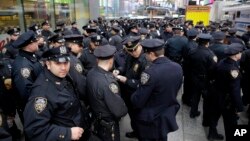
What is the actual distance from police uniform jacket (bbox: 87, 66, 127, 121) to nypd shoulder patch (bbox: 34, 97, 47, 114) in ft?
2.35

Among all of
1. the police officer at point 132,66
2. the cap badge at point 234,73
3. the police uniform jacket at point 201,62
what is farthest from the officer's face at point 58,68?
the police uniform jacket at point 201,62

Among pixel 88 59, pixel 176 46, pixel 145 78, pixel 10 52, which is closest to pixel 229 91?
pixel 145 78

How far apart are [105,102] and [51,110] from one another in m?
0.69

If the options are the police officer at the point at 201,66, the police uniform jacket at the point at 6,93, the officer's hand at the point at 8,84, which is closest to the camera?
the police uniform jacket at the point at 6,93

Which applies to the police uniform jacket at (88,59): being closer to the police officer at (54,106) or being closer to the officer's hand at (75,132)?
the police officer at (54,106)

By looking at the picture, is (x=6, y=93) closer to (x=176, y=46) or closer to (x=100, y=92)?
(x=100, y=92)

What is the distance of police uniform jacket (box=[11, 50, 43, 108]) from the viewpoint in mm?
3400

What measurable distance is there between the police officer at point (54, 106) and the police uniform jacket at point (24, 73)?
1.01 meters

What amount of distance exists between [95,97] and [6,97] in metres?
1.71

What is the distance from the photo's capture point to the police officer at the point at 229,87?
3797 mm

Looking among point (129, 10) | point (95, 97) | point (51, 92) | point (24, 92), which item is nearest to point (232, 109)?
point (95, 97)

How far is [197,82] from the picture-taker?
5.34m

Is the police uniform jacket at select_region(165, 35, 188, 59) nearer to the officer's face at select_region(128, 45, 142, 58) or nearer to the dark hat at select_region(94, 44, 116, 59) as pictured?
the officer's face at select_region(128, 45, 142, 58)

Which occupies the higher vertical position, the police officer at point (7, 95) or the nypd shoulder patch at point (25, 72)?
the nypd shoulder patch at point (25, 72)
